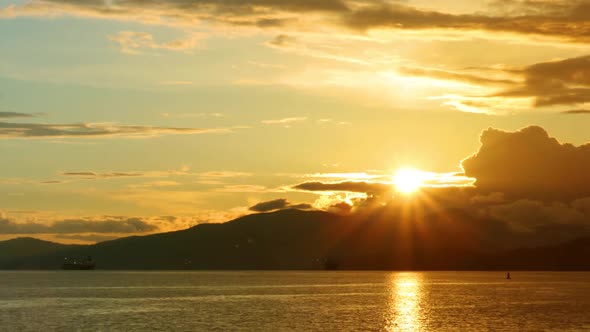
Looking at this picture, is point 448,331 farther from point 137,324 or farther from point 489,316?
point 137,324

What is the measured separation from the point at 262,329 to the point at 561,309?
87924mm

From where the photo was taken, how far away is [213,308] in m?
188

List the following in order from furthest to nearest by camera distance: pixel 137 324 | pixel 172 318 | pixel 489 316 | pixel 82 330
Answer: pixel 489 316 → pixel 172 318 → pixel 137 324 → pixel 82 330

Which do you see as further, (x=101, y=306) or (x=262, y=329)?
(x=101, y=306)

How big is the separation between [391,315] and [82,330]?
65145 millimetres

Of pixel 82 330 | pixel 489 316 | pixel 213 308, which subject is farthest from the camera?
pixel 213 308

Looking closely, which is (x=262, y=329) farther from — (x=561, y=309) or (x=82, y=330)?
(x=561, y=309)

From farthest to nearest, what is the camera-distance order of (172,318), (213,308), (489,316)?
(213,308)
(489,316)
(172,318)

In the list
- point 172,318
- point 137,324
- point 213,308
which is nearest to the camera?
point 137,324

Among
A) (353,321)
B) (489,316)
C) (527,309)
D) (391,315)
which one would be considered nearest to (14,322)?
(353,321)

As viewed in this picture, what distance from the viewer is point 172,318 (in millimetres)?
158125

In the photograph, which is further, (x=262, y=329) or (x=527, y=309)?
(x=527, y=309)

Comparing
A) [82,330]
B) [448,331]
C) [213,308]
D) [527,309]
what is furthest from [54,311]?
[527,309]

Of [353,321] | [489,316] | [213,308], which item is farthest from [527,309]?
[213,308]
